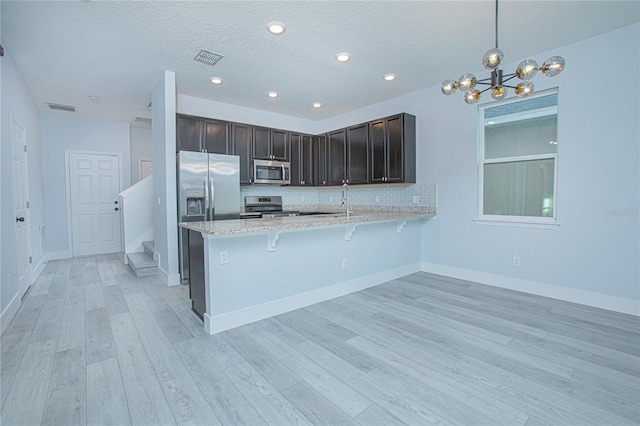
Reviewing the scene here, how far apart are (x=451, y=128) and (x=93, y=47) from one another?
4504 millimetres

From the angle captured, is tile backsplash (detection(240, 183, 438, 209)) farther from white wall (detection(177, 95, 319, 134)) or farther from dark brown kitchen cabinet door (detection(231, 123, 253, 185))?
white wall (detection(177, 95, 319, 134))

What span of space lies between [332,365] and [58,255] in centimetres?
652

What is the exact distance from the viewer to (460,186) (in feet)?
14.4

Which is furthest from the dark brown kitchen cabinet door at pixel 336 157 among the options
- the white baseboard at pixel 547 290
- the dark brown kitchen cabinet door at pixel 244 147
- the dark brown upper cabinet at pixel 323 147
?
the white baseboard at pixel 547 290

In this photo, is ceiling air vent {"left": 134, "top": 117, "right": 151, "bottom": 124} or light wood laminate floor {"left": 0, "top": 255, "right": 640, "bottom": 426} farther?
ceiling air vent {"left": 134, "top": 117, "right": 151, "bottom": 124}

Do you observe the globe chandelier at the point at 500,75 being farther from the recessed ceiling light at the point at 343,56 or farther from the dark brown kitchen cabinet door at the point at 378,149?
the dark brown kitchen cabinet door at the point at 378,149

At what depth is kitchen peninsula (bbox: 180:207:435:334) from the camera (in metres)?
2.73

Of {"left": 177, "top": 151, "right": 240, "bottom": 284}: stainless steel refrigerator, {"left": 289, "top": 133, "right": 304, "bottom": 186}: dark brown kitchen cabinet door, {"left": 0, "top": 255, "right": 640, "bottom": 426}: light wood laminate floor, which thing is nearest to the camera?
{"left": 0, "top": 255, "right": 640, "bottom": 426}: light wood laminate floor

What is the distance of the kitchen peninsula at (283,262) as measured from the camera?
273cm

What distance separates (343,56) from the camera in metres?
3.53

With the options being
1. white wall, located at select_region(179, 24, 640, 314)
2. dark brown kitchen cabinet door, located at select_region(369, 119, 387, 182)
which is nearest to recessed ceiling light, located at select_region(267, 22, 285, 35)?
white wall, located at select_region(179, 24, 640, 314)

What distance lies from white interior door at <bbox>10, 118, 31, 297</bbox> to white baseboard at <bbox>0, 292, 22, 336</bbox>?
9.8 inches

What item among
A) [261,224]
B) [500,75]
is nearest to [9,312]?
[261,224]

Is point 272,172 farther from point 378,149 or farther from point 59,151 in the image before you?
point 59,151
